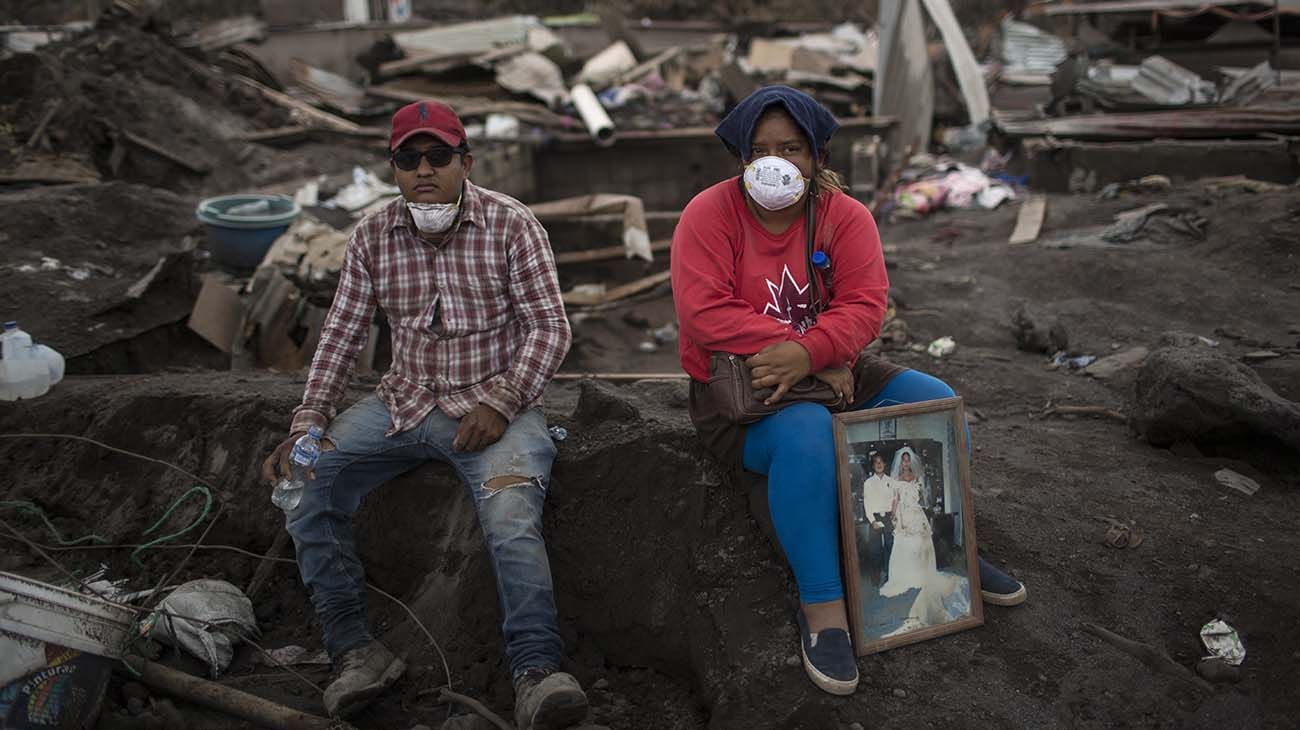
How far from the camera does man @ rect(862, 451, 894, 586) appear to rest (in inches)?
115

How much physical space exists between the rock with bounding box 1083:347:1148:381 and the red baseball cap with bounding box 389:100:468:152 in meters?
3.98

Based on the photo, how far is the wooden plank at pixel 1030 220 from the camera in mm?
8898

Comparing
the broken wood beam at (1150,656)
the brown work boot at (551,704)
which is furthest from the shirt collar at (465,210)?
the broken wood beam at (1150,656)

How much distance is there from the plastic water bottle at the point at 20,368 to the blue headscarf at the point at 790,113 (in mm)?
3804

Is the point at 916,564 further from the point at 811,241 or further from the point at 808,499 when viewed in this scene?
the point at 811,241

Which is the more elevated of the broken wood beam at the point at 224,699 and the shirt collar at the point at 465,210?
the shirt collar at the point at 465,210

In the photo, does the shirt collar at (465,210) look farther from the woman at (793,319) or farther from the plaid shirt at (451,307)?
the woman at (793,319)

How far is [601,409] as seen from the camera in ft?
12.6

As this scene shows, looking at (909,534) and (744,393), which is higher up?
(744,393)

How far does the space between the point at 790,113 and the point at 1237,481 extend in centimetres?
247

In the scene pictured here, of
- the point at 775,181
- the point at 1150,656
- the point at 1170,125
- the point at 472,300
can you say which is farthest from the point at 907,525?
the point at 1170,125

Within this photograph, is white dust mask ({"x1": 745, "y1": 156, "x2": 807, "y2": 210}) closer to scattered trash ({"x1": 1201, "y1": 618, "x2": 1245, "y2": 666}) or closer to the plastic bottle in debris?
scattered trash ({"x1": 1201, "y1": 618, "x2": 1245, "y2": 666})

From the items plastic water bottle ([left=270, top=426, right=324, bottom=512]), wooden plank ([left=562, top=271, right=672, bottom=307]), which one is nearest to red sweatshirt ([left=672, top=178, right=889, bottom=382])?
plastic water bottle ([left=270, top=426, right=324, bottom=512])

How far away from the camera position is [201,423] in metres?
4.39
